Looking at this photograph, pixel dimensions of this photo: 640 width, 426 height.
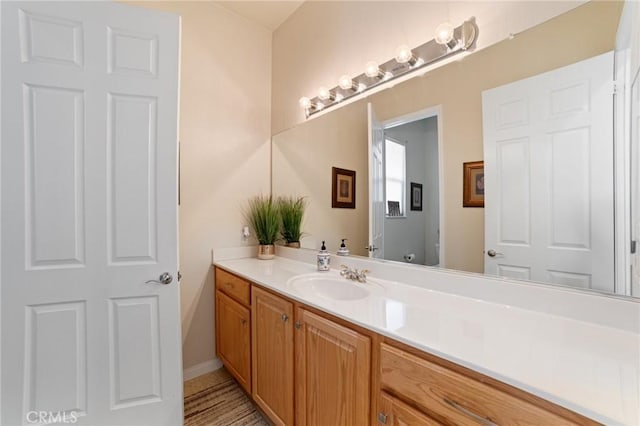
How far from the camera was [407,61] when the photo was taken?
1.47 metres

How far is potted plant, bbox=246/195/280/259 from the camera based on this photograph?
7.64 ft

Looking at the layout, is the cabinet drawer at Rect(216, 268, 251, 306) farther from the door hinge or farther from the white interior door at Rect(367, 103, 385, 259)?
the door hinge

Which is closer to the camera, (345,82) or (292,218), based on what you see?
(345,82)

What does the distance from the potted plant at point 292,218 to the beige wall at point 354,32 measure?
668 millimetres

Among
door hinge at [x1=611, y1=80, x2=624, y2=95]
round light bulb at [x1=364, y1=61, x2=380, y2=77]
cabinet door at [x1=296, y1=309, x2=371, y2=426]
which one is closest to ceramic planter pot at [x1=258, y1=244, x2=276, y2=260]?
cabinet door at [x1=296, y1=309, x2=371, y2=426]

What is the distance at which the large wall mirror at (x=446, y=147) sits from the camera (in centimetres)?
100

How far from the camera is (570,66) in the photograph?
3.26ft

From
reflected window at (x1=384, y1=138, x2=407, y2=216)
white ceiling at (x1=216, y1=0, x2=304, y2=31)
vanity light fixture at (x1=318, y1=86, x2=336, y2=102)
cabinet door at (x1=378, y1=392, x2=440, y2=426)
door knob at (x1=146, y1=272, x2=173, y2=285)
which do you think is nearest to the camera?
cabinet door at (x1=378, y1=392, x2=440, y2=426)

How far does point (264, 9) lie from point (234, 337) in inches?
101

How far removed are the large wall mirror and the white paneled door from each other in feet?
3.46

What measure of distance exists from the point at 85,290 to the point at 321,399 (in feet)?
4.01

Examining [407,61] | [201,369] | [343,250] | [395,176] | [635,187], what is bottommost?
[201,369]

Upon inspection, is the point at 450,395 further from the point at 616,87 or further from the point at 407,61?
the point at 407,61

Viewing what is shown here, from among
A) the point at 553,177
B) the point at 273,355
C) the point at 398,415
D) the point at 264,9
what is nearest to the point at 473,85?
the point at 553,177
